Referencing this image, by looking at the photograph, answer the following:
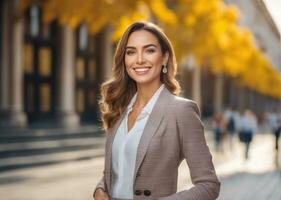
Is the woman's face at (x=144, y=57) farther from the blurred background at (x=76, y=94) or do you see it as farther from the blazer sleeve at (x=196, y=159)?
the blurred background at (x=76, y=94)

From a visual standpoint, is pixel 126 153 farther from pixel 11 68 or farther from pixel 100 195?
pixel 11 68

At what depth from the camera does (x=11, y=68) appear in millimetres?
22031

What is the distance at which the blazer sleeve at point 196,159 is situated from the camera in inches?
94.0

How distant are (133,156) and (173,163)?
0.17 metres

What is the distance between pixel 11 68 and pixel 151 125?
2012cm

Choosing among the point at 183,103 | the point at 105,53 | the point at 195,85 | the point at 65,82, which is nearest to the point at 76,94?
the point at 105,53

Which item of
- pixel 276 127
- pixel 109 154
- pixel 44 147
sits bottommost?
pixel 44 147


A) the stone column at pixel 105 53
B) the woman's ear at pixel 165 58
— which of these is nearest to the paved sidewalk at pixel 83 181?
the woman's ear at pixel 165 58

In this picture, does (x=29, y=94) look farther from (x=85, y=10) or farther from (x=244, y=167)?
(x=244, y=167)

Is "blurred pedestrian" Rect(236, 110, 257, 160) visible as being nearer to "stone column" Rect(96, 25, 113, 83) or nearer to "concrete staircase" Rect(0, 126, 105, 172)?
"concrete staircase" Rect(0, 126, 105, 172)

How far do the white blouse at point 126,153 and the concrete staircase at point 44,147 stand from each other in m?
13.1

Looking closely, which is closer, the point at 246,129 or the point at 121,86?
the point at 121,86

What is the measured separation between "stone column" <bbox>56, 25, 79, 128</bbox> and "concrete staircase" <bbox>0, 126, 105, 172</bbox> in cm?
304

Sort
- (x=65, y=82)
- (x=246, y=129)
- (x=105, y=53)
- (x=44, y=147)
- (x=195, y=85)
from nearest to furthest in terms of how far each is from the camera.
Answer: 1. (x=44, y=147)
2. (x=246, y=129)
3. (x=65, y=82)
4. (x=105, y=53)
5. (x=195, y=85)
